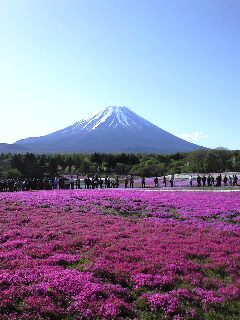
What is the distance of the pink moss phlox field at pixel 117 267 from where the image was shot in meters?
10.7

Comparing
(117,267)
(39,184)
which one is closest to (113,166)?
(39,184)

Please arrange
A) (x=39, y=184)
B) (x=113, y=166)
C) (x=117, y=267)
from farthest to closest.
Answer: (x=113, y=166) < (x=39, y=184) < (x=117, y=267)

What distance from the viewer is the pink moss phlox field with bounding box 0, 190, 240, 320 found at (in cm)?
1067

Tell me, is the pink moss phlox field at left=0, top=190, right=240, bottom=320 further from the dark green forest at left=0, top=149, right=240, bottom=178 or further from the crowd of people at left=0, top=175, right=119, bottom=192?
the dark green forest at left=0, top=149, right=240, bottom=178

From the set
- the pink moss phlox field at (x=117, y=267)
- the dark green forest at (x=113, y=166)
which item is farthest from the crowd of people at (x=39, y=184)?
the dark green forest at (x=113, y=166)

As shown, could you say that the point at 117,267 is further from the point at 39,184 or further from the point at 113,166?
the point at 113,166

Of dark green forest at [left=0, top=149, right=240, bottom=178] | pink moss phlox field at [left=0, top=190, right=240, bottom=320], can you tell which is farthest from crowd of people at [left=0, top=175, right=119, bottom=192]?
dark green forest at [left=0, top=149, right=240, bottom=178]

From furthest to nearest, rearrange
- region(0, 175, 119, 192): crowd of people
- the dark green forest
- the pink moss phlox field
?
the dark green forest
region(0, 175, 119, 192): crowd of people
the pink moss phlox field

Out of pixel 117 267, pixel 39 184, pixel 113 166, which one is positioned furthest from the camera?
pixel 113 166

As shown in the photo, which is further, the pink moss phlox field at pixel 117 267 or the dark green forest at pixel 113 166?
the dark green forest at pixel 113 166

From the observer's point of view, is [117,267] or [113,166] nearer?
[117,267]

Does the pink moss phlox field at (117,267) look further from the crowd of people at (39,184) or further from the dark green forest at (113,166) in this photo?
the dark green forest at (113,166)

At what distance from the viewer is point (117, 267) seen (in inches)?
536

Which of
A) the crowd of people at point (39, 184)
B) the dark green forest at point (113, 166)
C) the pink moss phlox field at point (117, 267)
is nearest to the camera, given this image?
the pink moss phlox field at point (117, 267)
